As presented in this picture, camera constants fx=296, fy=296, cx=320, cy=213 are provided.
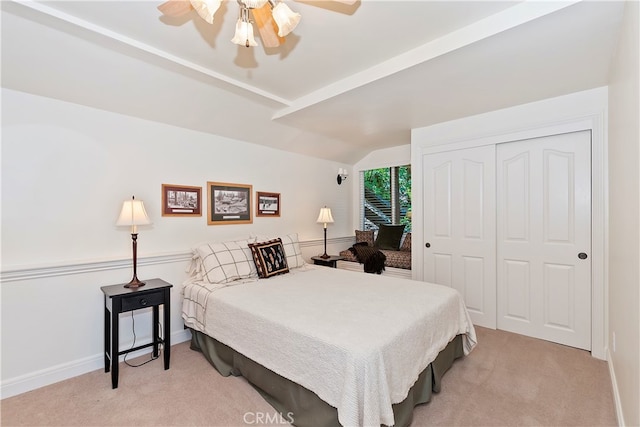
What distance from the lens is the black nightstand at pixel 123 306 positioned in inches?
85.4

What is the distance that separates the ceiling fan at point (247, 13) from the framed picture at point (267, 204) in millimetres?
2284

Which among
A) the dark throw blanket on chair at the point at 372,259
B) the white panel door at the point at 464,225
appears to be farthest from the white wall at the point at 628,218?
the dark throw blanket on chair at the point at 372,259

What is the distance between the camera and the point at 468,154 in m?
3.34

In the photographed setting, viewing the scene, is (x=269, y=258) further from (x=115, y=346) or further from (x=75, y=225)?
(x=75, y=225)

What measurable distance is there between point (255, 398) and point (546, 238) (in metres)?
2.99

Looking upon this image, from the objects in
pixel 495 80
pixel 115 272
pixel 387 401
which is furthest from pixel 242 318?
pixel 495 80

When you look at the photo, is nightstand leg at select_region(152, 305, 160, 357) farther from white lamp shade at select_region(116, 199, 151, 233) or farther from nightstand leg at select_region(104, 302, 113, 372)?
white lamp shade at select_region(116, 199, 151, 233)

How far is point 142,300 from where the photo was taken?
7.66 ft

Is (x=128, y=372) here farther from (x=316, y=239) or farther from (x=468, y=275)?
(x=468, y=275)

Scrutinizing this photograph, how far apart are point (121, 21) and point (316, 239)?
3.35 m

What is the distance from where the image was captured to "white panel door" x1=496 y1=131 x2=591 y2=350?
271 cm

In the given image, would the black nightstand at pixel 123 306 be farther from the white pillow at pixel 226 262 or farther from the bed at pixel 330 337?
the white pillow at pixel 226 262

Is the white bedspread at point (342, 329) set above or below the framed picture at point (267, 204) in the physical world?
below

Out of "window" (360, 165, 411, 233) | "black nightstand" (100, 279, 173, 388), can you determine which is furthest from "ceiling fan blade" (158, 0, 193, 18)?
"window" (360, 165, 411, 233)
